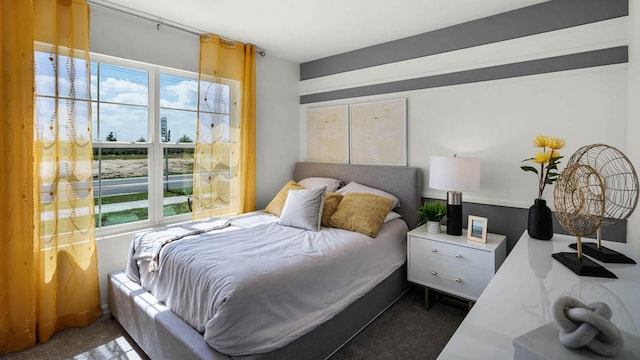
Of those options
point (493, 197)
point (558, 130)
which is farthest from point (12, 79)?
point (558, 130)

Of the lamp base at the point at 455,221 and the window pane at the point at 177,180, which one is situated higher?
the window pane at the point at 177,180

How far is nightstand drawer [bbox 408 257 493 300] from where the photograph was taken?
7.63 feet

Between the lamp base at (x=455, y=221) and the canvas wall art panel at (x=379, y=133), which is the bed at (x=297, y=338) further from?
the lamp base at (x=455, y=221)

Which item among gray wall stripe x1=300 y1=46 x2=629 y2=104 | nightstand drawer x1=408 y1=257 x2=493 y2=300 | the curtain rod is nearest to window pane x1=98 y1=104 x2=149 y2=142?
the curtain rod

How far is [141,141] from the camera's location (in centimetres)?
285

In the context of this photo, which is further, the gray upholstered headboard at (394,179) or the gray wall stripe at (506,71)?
the gray upholstered headboard at (394,179)

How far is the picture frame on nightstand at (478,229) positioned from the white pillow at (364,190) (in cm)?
73

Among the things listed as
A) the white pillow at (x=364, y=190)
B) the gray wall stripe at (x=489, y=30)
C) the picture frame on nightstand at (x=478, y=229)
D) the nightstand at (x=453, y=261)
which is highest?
the gray wall stripe at (x=489, y=30)

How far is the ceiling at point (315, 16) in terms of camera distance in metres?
2.47

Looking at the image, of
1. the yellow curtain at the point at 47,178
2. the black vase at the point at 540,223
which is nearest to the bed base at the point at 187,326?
the yellow curtain at the point at 47,178

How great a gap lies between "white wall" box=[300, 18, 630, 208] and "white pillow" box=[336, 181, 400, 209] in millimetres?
332

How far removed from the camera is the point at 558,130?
2.40 meters

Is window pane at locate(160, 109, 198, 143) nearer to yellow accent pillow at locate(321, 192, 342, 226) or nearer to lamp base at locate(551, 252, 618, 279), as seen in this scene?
yellow accent pillow at locate(321, 192, 342, 226)

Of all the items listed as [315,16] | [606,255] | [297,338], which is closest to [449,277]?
[606,255]
